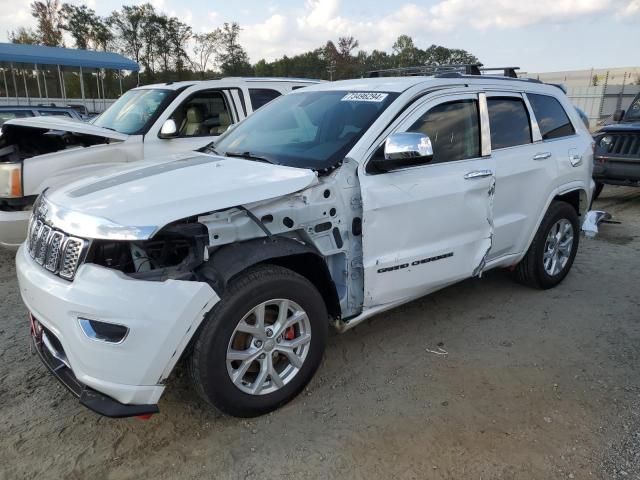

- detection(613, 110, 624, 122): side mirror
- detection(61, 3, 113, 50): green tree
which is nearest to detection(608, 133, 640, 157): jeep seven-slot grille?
detection(613, 110, 624, 122): side mirror

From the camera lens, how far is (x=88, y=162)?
17.5 ft

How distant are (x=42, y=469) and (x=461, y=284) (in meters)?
3.80

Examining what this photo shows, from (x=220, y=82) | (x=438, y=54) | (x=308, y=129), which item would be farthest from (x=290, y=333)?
(x=438, y=54)

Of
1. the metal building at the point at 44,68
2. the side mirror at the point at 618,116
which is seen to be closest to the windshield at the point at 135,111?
the side mirror at the point at 618,116

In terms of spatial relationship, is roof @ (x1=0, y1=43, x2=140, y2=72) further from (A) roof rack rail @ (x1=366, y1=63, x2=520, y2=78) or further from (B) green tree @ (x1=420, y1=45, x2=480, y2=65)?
(B) green tree @ (x1=420, y1=45, x2=480, y2=65)

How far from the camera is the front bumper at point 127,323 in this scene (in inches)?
89.6

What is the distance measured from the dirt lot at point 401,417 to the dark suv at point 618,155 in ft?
16.4

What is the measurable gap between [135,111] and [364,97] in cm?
408

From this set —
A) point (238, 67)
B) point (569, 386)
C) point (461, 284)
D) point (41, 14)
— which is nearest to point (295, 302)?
point (569, 386)

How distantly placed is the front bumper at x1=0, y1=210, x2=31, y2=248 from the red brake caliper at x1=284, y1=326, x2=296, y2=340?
3.01 metres

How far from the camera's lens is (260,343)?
9.00ft

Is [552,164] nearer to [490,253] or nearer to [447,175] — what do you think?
[490,253]

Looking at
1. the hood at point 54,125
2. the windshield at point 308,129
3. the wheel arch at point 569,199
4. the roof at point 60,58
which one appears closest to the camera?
the windshield at point 308,129

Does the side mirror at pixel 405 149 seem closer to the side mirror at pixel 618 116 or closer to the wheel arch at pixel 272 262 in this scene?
the wheel arch at pixel 272 262
